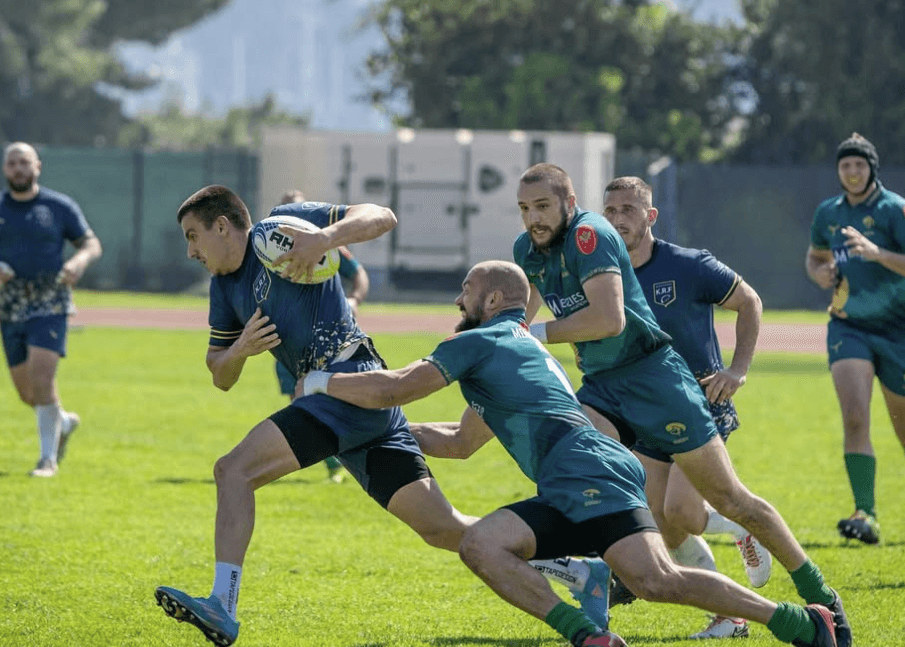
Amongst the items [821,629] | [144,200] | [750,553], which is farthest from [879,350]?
[144,200]

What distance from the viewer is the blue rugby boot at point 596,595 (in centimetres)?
678

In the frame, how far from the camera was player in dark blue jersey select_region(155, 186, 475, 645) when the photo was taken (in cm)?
664

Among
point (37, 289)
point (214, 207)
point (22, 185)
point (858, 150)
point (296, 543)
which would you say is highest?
point (858, 150)

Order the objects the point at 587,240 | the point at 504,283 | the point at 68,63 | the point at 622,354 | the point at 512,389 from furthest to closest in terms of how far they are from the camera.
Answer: the point at 68,63
the point at 622,354
the point at 587,240
the point at 504,283
the point at 512,389

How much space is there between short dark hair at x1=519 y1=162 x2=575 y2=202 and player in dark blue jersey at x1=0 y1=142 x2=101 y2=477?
6.17 m

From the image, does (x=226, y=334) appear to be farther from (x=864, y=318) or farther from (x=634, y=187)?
(x=864, y=318)

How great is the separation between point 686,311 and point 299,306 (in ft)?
6.86

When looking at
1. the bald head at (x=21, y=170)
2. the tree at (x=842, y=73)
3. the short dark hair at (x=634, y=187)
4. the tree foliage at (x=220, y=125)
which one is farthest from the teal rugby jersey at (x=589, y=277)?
the tree foliage at (x=220, y=125)

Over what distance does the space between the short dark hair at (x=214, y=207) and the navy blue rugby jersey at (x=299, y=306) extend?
0.47 ft

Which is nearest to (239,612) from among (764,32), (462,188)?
(462,188)

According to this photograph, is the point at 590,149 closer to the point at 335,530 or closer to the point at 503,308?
the point at 335,530

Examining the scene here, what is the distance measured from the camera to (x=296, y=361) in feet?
23.2

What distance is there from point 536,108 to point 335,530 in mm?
36439

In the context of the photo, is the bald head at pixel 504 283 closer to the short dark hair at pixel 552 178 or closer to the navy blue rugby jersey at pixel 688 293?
the short dark hair at pixel 552 178
